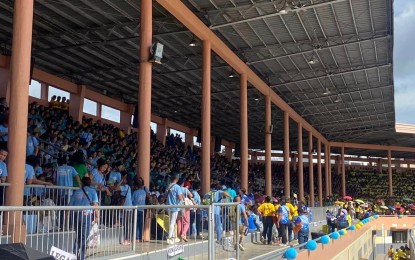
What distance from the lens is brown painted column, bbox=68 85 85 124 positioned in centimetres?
2403

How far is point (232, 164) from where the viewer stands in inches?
1505

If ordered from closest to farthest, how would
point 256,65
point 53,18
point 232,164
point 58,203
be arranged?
1. point 58,203
2. point 53,18
3. point 256,65
4. point 232,164

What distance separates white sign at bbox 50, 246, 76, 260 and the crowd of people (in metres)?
0.47

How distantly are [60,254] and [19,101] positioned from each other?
3.44m

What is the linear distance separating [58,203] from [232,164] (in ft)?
96.7

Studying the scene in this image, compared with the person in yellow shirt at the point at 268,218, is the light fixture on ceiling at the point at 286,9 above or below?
above

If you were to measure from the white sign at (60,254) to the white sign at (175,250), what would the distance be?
1933mm

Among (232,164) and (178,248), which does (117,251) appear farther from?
(232,164)

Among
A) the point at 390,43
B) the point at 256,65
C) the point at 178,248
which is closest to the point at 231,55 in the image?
the point at 256,65

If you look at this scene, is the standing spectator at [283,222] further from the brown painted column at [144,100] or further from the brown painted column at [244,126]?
the brown painted column at [244,126]

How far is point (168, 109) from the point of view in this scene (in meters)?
32.0

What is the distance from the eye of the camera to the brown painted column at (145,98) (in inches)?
483

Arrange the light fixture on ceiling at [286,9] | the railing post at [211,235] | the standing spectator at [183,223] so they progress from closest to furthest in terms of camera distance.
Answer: the railing post at [211,235]
the standing spectator at [183,223]
the light fixture on ceiling at [286,9]

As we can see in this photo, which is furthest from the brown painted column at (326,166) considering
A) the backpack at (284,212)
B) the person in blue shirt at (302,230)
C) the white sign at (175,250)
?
the white sign at (175,250)
